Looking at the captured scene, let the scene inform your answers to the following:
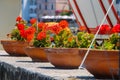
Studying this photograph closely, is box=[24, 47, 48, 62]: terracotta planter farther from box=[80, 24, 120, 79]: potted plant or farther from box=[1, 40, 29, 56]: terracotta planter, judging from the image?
box=[80, 24, 120, 79]: potted plant

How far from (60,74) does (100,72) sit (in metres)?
0.88

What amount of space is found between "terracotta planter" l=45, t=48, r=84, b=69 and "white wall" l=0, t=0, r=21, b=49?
25.1 feet

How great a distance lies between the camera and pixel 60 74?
27.3 ft

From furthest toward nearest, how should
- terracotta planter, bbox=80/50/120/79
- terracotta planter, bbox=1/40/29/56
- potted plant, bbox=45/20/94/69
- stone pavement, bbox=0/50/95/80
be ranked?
terracotta planter, bbox=1/40/29/56 → potted plant, bbox=45/20/94/69 → stone pavement, bbox=0/50/95/80 → terracotta planter, bbox=80/50/120/79

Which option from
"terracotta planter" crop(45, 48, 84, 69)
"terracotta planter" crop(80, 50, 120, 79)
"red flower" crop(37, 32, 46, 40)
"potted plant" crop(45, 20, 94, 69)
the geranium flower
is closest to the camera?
"terracotta planter" crop(80, 50, 120, 79)

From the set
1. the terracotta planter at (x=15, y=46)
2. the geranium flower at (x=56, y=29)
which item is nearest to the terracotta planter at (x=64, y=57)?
the geranium flower at (x=56, y=29)

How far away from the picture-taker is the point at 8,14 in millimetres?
17219

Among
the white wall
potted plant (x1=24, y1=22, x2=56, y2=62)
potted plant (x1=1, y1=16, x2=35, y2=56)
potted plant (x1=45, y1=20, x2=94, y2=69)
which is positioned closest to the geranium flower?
potted plant (x1=45, y1=20, x2=94, y2=69)

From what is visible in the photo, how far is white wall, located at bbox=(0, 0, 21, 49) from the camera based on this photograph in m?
17.1

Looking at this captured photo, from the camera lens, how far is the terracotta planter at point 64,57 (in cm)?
912

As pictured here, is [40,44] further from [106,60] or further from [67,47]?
[106,60]

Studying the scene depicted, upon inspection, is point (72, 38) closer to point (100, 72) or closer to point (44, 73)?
point (44, 73)

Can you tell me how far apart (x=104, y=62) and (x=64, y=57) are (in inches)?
75.5

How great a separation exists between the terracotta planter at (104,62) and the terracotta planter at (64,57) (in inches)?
54.9
